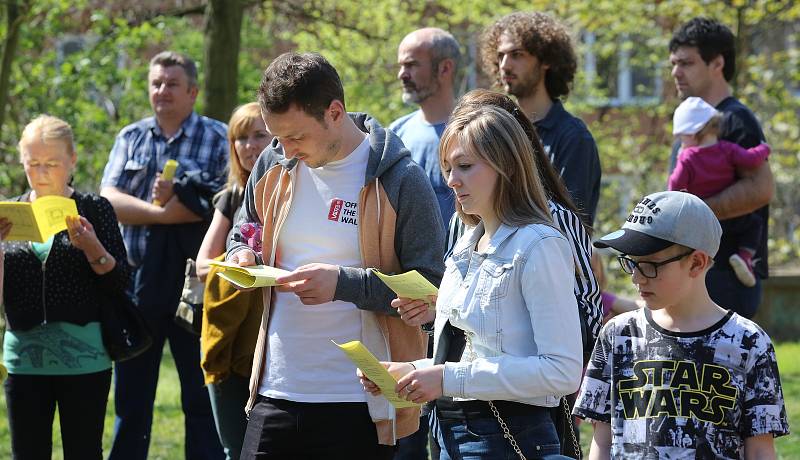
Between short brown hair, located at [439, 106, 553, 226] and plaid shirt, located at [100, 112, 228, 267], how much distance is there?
3378mm

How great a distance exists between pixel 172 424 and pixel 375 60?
11.0 meters

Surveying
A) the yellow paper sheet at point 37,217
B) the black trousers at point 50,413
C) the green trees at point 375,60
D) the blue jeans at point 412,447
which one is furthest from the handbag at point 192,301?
the green trees at point 375,60

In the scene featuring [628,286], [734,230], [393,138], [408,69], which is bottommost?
[628,286]

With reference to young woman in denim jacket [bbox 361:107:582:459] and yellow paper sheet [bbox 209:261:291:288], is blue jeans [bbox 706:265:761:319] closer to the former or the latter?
young woman in denim jacket [bbox 361:107:582:459]

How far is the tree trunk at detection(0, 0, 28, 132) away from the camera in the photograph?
34.4 feet

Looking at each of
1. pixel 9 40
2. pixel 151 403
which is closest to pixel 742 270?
pixel 151 403

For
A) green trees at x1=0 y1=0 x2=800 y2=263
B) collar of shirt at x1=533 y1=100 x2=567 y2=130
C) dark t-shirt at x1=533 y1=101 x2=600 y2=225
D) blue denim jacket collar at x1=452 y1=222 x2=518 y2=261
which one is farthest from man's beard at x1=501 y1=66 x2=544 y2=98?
green trees at x1=0 y1=0 x2=800 y2=263

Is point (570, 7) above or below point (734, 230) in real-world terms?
above

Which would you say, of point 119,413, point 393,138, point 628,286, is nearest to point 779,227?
point 628,286

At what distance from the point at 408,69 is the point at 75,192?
5.95 feet

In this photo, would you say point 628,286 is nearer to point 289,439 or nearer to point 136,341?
point 136,341

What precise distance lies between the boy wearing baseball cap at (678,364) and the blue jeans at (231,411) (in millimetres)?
2230

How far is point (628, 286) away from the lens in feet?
53.1

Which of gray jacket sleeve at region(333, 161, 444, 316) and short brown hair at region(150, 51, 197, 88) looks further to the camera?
short brown hair at region(150, 51, 197, 88)
